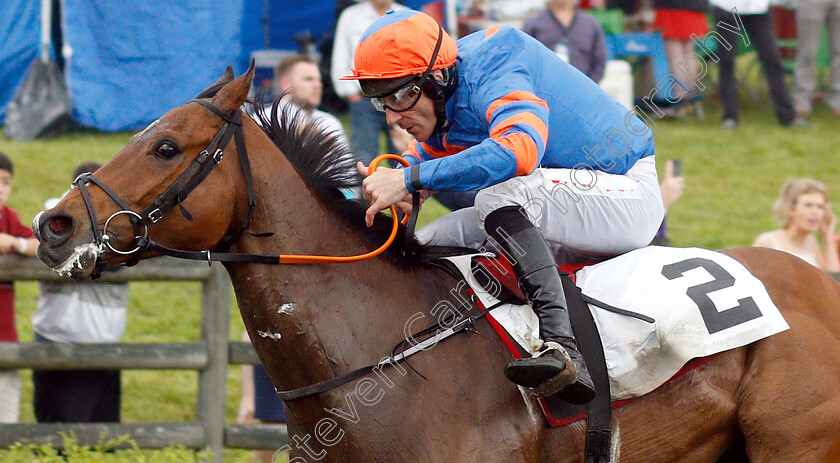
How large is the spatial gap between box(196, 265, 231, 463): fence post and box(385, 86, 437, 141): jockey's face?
2.16 m

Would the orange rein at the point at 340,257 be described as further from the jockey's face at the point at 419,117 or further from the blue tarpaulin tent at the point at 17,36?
the blue tarpaulin tent at the point at 17,36

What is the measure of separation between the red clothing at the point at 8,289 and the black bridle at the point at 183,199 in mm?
2566

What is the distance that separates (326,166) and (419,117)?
373 mm

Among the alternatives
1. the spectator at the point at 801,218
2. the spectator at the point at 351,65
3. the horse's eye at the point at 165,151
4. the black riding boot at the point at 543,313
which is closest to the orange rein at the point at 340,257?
the black riding boot at the point at 543,313

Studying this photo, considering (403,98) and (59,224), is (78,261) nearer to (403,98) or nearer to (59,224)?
(59,224)

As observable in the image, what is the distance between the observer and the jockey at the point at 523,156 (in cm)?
312

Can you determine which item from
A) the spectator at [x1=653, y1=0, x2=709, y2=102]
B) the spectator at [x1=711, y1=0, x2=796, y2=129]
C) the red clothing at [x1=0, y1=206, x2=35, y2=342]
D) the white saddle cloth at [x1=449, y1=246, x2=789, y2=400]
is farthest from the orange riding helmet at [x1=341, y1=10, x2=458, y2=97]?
the spectator at [x1=653, y1=0, x2=709, y2=102]

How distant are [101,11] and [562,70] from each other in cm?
777

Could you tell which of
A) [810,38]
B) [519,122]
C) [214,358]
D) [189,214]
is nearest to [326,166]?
[189,214]

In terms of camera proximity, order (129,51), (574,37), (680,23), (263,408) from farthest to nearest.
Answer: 1. (680,23)
2. (129,51)
3. (574,37)
4. (263,408)

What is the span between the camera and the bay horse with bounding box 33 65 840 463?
305 cm

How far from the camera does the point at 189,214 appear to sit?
3.06 metres

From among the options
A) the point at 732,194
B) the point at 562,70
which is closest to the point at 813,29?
the point at 732,194

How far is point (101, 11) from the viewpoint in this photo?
1009 cm
